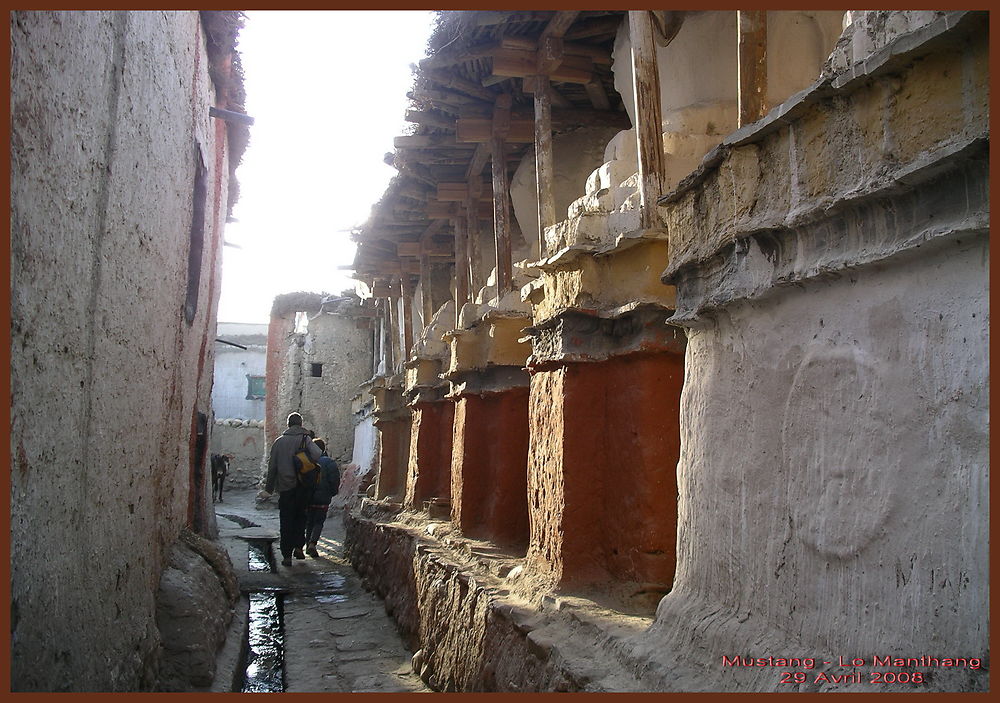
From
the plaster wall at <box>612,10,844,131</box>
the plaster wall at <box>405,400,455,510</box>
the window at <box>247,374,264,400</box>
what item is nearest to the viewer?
the plaster wall at <box>612,10,844,131</box>

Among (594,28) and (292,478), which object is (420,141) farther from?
(292,478)

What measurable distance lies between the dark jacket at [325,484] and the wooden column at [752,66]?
26.2ft

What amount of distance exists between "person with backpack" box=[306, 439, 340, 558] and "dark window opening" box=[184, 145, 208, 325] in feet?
11.5

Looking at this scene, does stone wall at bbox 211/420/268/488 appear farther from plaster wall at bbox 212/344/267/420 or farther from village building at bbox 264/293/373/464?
plaster wall at bbox 212/344/267/420

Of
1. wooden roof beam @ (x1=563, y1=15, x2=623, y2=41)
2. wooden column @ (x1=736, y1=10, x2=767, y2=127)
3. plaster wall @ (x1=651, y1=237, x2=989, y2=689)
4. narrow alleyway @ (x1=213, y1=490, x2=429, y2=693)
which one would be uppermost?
wooden roof beam @ (x1=563, y1=15, x2=623, y2=41)

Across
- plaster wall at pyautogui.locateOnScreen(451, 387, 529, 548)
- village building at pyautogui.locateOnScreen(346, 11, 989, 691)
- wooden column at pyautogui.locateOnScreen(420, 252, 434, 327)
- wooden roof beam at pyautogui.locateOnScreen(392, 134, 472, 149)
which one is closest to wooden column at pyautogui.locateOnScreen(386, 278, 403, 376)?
wooden column at pyautogui.locateOnScreen(420, 252, 434, 327)

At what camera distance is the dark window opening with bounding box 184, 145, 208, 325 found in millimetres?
7605

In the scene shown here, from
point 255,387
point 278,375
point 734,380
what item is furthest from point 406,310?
point 255,387

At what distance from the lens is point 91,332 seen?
353cm

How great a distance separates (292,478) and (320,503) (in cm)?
72

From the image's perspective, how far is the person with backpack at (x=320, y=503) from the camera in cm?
1065

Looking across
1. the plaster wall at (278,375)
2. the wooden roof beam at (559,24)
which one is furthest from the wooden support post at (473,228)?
the plaster wall at (278,375)

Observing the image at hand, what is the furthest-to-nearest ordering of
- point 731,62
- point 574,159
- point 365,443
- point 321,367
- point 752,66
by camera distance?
point 321,367 → point 365,443 → point 574,159 → point 731,62 → point 752,66

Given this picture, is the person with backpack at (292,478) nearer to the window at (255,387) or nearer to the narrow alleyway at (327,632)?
the narrow alleyway at (327,632)
